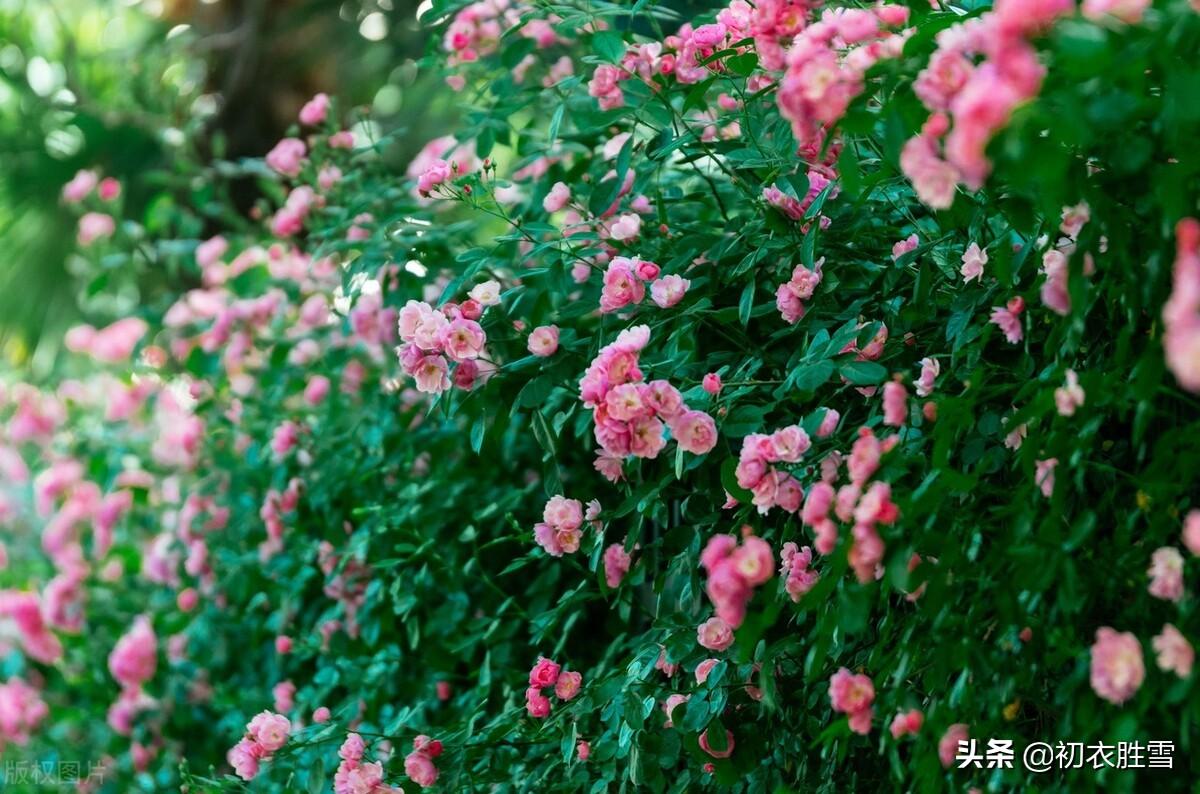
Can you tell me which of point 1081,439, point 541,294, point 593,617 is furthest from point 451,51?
point 1081,439

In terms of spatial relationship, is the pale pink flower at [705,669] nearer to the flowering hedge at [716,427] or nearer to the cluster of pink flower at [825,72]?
the flowering hedge at [716,427]

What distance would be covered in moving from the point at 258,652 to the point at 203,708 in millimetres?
219

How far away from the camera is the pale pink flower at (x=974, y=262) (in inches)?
46.5

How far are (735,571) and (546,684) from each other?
0.40 m

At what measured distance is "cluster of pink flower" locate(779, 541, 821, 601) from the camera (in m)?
1.14

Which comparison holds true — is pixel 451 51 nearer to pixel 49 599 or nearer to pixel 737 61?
pixel 737 61

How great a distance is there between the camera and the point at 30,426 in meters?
2.79

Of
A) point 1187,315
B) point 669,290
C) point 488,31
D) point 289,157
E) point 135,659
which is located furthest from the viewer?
point 135,659

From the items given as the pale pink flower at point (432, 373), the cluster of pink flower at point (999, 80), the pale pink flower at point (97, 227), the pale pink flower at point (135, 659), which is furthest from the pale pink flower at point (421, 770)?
the pale pink flower at point (97, 227)

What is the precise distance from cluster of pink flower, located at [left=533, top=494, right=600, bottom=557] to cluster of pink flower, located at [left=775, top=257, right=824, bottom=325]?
27cm

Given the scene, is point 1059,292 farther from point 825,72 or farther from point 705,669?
point 705,669

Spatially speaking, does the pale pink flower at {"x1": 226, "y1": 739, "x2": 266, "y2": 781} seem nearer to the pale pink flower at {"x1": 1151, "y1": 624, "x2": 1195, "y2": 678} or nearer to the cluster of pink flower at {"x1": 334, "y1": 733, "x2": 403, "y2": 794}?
the cluster of pink flower at {"x1": 334, "y1": 733, "x2": 403, "y2": 794}

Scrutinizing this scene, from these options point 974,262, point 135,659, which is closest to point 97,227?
point 135,659

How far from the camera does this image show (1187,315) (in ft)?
2.33
